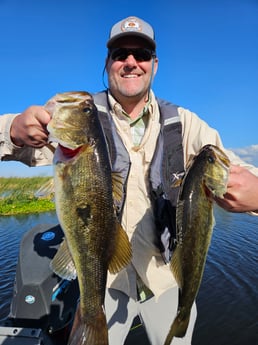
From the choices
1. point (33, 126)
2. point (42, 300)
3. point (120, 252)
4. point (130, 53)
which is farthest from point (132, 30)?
point (42, 300)

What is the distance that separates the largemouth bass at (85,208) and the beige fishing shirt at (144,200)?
103 cm

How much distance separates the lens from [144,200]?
3.76 metres

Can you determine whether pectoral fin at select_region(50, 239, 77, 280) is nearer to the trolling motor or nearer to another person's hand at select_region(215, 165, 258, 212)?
the trolling motor

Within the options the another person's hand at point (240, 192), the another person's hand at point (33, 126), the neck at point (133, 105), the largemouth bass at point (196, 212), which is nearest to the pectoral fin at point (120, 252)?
the largemouth bass at point (196, 212)

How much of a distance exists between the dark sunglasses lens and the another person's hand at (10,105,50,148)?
156 centimetres

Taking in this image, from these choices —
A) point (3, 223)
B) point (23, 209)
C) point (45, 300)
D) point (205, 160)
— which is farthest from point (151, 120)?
point (23, 209)

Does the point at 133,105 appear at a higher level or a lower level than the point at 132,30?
lower

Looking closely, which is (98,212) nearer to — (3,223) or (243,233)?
(243,233)

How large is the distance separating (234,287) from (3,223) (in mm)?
14968

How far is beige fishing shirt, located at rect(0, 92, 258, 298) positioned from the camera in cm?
375

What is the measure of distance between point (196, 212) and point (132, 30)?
239 centimetres

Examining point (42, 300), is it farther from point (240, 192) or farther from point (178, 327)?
point (240, 192)

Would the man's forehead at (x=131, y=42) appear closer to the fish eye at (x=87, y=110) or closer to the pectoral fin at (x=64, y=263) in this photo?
the fish eye at (x=87, y=110)

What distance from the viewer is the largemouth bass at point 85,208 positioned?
2.57 meters
